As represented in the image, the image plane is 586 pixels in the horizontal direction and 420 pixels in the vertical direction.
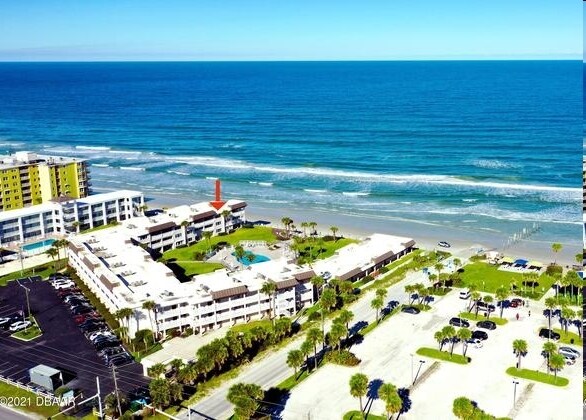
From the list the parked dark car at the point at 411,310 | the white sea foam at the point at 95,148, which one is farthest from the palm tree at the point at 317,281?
the white sea foam at the point at 95,148

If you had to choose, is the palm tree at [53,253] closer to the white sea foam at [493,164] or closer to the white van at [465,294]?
the white van at [465,294]

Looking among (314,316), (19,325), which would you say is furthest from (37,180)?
(314,316)

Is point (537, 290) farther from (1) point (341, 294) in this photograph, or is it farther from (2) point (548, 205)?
(2) point (548, 205)

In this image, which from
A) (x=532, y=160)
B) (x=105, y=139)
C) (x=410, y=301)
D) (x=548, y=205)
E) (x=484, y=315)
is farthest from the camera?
(x=105, y=139)

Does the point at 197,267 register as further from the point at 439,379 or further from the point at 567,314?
the point at 567,314

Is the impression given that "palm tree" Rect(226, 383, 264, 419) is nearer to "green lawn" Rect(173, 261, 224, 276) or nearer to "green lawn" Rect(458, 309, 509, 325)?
"green lawn" Rect(458, 309, 509, 325)

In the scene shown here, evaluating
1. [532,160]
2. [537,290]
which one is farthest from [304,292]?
[532,160]
